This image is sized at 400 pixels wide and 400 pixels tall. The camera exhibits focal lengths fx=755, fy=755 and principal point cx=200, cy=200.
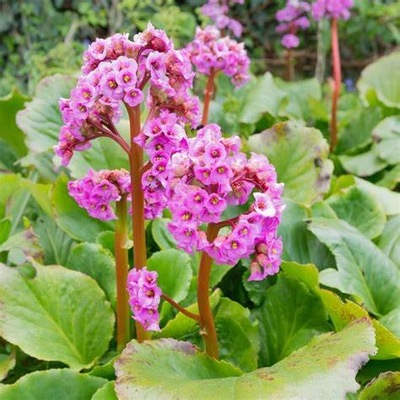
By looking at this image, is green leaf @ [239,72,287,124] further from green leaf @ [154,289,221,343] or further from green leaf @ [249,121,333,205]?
green leaf @ [154,289,221,343]

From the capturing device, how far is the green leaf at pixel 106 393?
51.3 inches

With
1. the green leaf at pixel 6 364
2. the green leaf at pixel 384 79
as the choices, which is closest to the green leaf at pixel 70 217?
the green leaf at pixel 6 364

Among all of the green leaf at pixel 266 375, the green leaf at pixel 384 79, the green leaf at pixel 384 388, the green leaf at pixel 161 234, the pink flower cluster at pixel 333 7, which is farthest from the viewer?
the green leaf at pixel 384 79

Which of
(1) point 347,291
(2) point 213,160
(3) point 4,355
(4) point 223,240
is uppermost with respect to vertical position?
(2) point 213,160

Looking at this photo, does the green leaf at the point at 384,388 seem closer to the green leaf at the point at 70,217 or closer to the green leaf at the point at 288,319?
the green leaf at the point at 288,319

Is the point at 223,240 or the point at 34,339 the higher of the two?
the point at 223,240

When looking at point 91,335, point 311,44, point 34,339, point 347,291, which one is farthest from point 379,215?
point 311,44

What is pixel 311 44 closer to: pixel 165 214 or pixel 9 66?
pixel 9 66

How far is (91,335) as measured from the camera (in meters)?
1.63

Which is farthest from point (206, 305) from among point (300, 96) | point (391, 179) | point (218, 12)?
point (300, 96)

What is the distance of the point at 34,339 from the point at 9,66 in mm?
3954

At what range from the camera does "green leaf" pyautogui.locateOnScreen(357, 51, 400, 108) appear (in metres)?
3.06

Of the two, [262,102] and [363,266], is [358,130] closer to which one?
[262,102]

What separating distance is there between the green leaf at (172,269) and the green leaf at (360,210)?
1.71 feet
